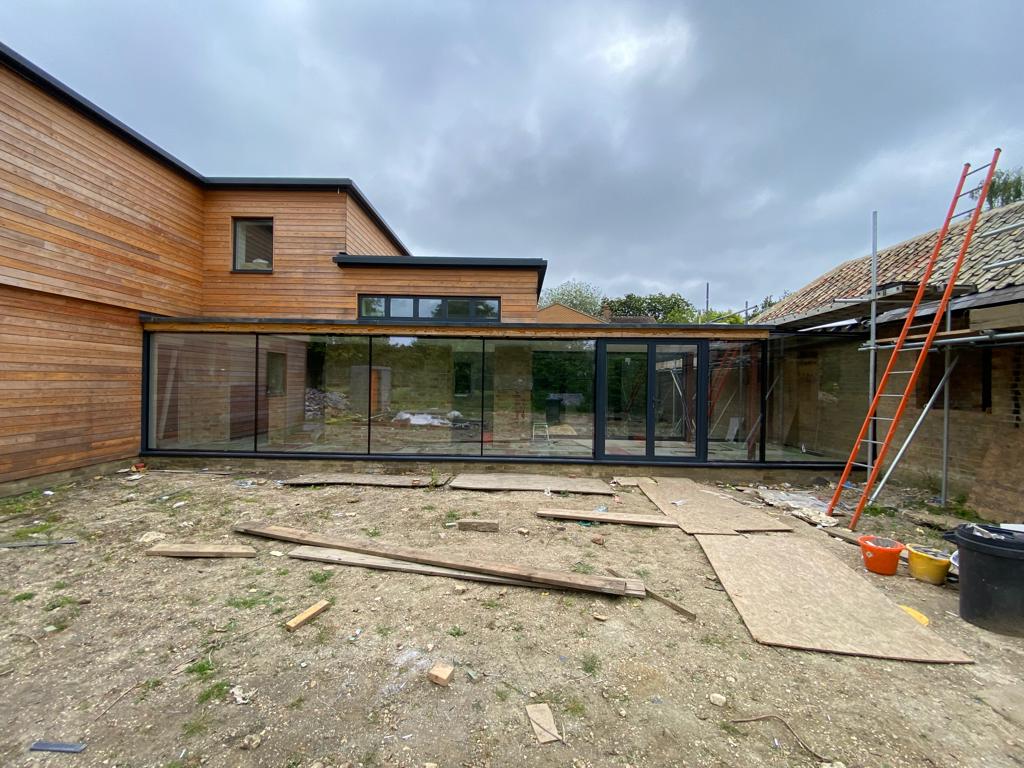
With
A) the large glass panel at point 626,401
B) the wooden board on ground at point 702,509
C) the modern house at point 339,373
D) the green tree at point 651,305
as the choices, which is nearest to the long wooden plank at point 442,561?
the wooden board on ground at point 702,509

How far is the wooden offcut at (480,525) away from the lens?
4.70m

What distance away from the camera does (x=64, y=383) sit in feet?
20.8

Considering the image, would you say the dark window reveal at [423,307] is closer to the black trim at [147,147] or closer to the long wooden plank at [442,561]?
the black trim at [147,147]

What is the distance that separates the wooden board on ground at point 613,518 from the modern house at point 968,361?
12.7ft

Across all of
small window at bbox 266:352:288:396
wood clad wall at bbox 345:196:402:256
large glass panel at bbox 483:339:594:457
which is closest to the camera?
large glass panel at bbox 483:339:594:457

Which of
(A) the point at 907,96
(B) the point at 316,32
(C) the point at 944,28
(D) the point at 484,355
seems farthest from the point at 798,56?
(B) the point at 316,32

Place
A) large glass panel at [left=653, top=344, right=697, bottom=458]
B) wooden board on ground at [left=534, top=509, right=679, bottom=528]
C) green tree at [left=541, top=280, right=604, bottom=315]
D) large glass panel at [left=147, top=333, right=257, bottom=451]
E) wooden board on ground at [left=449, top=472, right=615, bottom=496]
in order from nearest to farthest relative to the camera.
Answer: wooden board on ground at [left=534, top=509, right=679, bottom=528]
wooden board on ground at [left=449, top=472, right=615, bottom=496]
large glass panel at [left=653, top=344, right=697, bottom=458]
large glass panel at [left=147, top=333, right=257, bottom=451]
green tree at [left=541, top=280, right=604, bottom=315]

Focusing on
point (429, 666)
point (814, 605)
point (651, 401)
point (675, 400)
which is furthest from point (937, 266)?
point (429, 666)

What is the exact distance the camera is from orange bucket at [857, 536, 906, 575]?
384cm

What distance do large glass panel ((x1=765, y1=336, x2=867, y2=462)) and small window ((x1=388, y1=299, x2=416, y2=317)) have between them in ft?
25.1

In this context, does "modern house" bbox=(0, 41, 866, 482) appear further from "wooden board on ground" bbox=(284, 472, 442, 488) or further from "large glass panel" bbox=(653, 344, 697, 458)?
"wooden board on ground" bbox=(284, 472, 442, 488)

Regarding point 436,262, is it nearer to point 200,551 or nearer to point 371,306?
point 371,306

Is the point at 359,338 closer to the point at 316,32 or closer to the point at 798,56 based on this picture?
the point at 316,32

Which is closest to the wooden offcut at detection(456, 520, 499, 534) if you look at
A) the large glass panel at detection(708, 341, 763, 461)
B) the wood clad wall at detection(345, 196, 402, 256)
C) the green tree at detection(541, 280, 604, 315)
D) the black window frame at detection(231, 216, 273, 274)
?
the large glass panel at detection(708, 341, 763, 461)
